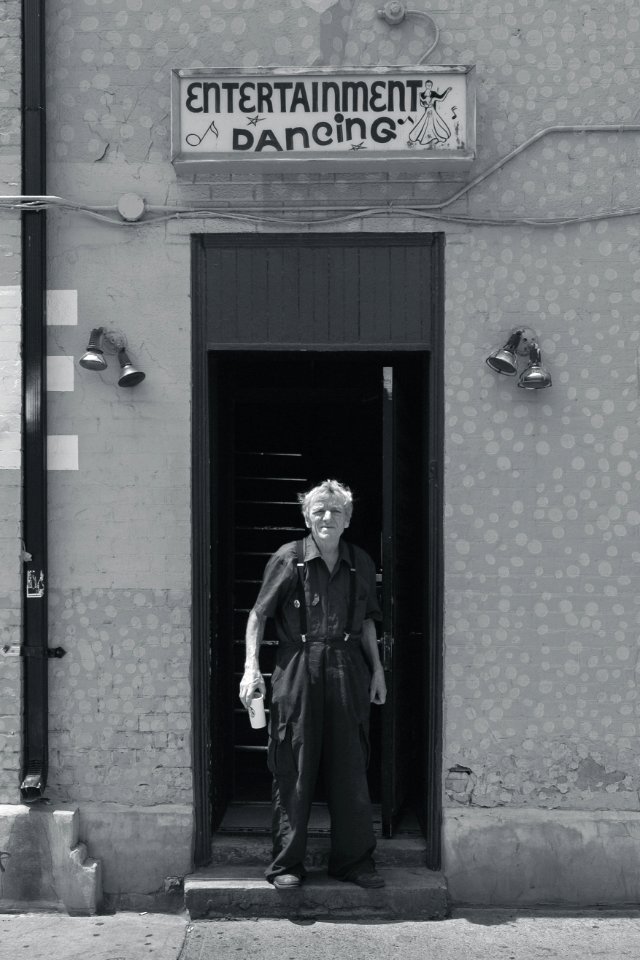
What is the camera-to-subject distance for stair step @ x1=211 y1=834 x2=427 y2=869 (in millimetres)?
5590

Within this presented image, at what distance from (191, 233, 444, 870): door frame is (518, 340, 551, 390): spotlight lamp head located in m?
0.44

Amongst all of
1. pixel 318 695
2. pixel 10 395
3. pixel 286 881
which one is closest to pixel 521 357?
pixel 318 695

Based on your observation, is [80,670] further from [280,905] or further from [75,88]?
[75,88]

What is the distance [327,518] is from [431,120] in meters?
2.13

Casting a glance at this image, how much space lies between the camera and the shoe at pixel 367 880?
5.30m

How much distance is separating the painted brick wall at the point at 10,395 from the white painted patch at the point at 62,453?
17 centimetres

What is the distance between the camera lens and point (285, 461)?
7.07m

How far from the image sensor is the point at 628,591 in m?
5.48

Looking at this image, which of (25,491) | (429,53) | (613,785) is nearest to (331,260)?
(429,53)

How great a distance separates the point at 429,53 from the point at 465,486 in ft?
7.50

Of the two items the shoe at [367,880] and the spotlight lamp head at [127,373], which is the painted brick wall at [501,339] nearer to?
the shoe at [367,880]

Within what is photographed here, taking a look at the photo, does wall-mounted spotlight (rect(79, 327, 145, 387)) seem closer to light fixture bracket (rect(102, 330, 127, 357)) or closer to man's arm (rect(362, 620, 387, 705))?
light fixture bracket (rect(102, 330, 127, 357))

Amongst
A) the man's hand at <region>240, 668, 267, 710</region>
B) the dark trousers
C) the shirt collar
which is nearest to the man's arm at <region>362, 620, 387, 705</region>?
the dark trousers

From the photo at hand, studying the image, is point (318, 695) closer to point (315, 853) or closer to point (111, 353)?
point (315, 853)
